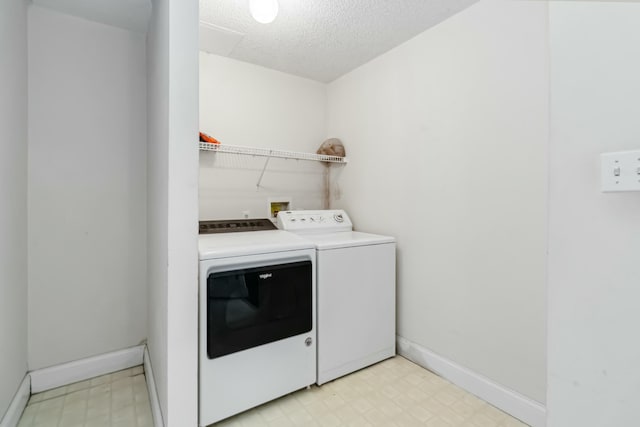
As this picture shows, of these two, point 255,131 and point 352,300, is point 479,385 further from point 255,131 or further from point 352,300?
point 255,131

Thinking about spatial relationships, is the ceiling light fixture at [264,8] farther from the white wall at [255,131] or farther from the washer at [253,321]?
the washer at [253,321]

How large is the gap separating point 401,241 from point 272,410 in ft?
4.53

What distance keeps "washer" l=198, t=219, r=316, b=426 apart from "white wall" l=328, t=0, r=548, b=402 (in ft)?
2.77

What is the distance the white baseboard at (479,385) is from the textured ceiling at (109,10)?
9.32 ft

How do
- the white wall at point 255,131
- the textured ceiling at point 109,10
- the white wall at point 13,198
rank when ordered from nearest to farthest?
the white wall at point 13,198, the textured ceiling at point 109,10, the white wall at point 255,131

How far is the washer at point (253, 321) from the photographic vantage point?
1.40m

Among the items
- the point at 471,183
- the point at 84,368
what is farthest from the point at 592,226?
the point at 84,368

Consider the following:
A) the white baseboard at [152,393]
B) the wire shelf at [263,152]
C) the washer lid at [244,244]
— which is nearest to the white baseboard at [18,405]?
the white baseboard at [152,393]

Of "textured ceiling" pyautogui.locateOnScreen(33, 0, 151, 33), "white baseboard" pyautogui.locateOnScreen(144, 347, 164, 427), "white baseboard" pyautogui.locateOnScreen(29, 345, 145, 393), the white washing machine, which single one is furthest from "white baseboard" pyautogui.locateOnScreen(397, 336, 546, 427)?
"textured ceiling" pyautogui.locateOnScreen(33, 0, 151, 33)

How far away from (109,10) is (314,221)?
1.90 meters

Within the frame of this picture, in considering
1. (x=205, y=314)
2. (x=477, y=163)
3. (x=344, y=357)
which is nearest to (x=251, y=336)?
(x=205, y=314)

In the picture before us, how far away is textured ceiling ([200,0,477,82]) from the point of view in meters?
1.73

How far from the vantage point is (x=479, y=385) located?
1.70 m

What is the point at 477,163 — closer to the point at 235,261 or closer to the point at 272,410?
the point at 235,261
